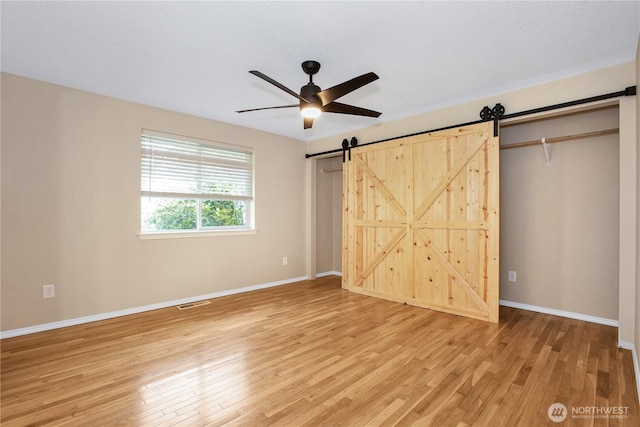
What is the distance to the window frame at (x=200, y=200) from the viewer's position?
151 inches

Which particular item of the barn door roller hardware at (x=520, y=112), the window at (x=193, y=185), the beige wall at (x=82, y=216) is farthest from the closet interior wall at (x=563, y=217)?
the beige wall at (x=82, y=216)

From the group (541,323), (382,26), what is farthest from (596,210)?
(382,26)

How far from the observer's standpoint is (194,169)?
4.26 m

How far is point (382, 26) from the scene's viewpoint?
2.25 meters

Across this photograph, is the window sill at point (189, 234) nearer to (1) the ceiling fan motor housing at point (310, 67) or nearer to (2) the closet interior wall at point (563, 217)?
(1) the ceiling fan motor housing at point (310, 67)

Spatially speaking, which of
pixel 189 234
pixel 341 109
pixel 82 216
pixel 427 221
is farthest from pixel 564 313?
pixel 82 216

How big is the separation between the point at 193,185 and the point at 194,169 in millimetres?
229

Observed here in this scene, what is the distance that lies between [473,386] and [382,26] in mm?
2672

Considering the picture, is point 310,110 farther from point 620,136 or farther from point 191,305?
point 191,305

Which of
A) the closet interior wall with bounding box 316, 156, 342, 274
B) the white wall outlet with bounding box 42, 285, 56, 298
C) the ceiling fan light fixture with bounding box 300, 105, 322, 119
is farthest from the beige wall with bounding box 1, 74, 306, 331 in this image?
the ceiling fan light fixture with bounding box 300, 105, 322, 119

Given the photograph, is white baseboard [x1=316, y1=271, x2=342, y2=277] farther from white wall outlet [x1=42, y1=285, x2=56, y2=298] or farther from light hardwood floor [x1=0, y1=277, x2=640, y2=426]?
white wall outlet [x1=42, y1=285, x2=56, y2=298]

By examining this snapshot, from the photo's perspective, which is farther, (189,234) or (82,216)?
(189,234)

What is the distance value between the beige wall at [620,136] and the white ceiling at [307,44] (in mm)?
121

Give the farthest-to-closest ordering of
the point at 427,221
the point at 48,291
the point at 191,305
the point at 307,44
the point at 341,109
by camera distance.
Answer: the point at 191,305 → the point at 427,221 → the point at 48,291 → the point at 341,109 → the point at 307,44
